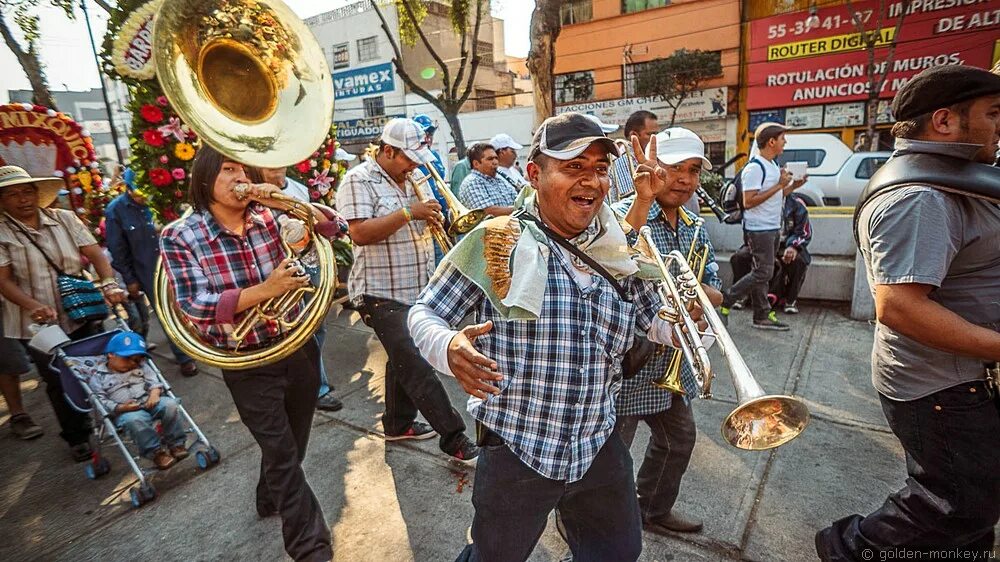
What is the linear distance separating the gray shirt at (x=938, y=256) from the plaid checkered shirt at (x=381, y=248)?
237 centimetres

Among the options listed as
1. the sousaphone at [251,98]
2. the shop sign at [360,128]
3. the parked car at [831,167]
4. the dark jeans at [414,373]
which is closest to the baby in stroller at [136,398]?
the sousaphone at [251,98]

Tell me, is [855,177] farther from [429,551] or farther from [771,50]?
[429,551]

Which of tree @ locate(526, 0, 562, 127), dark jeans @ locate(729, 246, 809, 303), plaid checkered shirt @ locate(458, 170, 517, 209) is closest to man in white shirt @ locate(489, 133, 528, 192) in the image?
plaid checkered shirt @ locate(458, 170, 517, 209)

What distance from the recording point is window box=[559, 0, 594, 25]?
2216cm

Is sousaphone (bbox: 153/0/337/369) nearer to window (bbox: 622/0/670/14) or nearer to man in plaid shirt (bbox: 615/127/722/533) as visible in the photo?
man in plaid shirt (bbox: 615/127/722/533)

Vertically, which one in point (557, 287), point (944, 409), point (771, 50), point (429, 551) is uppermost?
point (771, 50)

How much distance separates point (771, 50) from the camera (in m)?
18.7

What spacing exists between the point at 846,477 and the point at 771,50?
784 inches

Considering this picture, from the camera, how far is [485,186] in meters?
5.12

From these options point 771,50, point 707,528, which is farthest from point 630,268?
point 771,50

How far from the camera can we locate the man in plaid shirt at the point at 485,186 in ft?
16.4

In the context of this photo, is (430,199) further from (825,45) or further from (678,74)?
(825,45)

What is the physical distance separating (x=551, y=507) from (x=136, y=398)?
124 inches

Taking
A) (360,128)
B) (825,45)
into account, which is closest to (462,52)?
(825,45)
